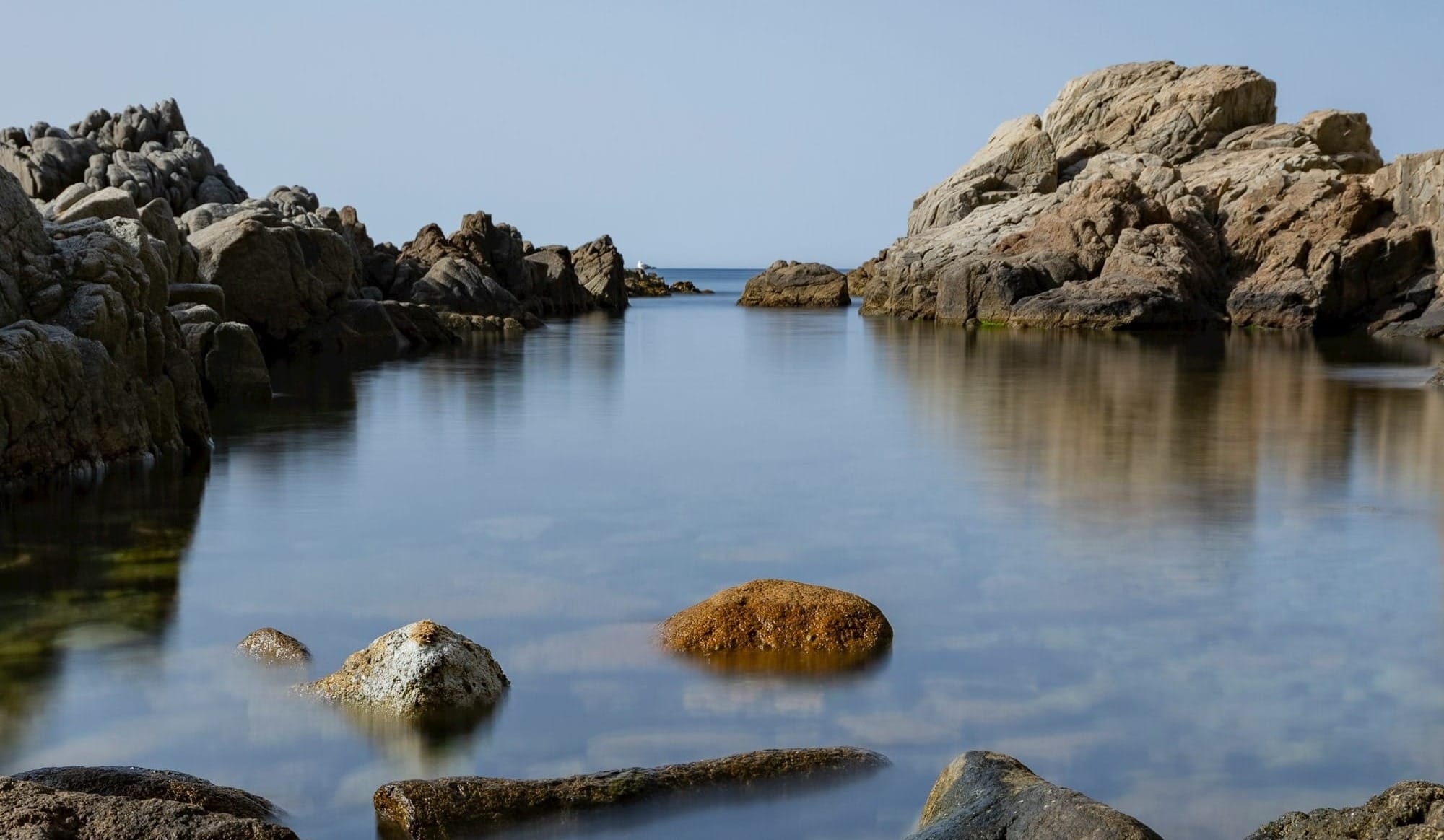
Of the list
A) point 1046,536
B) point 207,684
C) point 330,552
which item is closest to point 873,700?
point 207,684

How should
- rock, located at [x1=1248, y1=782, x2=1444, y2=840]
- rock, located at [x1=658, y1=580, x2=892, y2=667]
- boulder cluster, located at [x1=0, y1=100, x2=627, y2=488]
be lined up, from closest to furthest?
1. rock, located at [x1=1248, y1=782, x2=1444, y2=840]
2. rock, located at [x1=658, y1=580, x2=892, y2=667]
3. boulder cluster, located at [x1=0, y1=100, x2=627, y2=488]

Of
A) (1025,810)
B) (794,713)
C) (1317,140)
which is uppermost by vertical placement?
(1317,140)

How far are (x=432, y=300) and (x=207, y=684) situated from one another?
116ft

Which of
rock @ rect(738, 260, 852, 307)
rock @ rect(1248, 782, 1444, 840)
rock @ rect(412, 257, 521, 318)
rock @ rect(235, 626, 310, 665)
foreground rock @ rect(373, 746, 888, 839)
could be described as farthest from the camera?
rock @ rect(738, 260, 852, 307)

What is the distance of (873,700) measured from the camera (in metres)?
6.45

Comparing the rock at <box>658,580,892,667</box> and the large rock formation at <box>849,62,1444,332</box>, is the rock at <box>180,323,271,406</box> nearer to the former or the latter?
the rock at <box>658,580,892,667</box>

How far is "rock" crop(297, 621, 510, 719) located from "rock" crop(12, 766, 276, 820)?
147 cm

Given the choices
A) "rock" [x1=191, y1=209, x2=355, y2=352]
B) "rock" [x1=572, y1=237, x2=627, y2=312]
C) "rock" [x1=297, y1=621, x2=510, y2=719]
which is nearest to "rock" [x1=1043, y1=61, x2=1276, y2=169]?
"rock" [x1=572, y1=237, x2=627, y2=312]

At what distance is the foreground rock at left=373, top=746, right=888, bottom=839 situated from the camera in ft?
15.9

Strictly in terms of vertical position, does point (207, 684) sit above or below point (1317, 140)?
below

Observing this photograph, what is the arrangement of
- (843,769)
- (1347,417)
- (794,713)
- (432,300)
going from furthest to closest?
(432,300) → (1347,417) → (794,713) → (843,769)

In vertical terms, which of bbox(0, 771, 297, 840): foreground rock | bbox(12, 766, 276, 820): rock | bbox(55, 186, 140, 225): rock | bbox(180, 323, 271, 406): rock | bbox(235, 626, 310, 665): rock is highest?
bbox(55, 186, 140, 225): rock

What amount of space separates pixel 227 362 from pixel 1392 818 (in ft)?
56.2

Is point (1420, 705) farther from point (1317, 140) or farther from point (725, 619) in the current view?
point (1317, 140)
